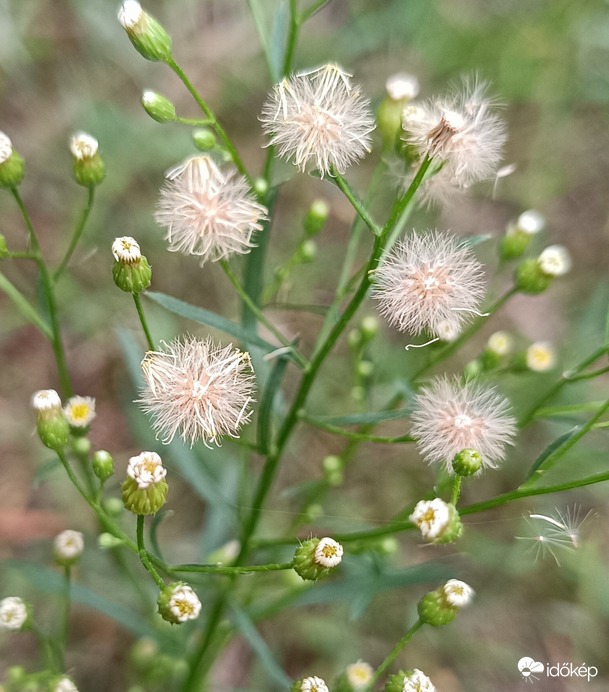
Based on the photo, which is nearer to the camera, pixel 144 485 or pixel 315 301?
pixel 144 485

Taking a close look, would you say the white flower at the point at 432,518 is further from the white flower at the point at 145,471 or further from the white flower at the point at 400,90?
the white flower at the point at 400,90

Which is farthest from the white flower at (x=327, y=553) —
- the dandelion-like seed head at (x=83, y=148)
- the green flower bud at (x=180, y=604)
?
the dandelion-like seed head at (x=83, y=148)

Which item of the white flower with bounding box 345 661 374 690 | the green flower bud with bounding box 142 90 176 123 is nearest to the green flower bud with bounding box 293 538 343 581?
the white flower with bounding box 345 661 374 690

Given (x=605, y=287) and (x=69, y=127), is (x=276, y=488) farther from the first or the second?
(x=69, y=127)

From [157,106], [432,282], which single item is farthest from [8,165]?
[432,282]

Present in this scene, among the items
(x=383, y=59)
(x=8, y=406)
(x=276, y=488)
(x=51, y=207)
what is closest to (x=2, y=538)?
(x=8, y=406)

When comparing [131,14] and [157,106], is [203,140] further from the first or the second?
[131,14]
